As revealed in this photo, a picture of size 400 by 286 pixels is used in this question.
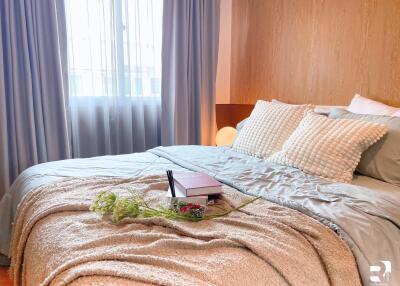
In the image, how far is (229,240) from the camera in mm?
857

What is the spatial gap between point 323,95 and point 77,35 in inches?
79.7

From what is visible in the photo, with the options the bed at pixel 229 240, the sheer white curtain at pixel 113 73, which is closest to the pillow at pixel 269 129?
the bed at pixel 229 240

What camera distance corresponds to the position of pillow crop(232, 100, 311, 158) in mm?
1894

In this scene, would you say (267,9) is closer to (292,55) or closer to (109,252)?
(292,55)

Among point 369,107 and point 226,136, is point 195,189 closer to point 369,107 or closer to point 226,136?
point 369,107

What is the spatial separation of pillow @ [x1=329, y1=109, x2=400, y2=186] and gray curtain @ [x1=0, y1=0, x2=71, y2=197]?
2.20 metres

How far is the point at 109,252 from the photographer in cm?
79

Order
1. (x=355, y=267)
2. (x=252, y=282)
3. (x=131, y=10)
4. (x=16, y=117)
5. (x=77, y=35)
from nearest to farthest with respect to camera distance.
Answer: (x=252, y=282) → (x=355, y=267) → (x=16, y=117) → (x=77, y=35) → (x=131, y=10)

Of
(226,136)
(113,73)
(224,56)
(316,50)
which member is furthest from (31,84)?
(316,50)

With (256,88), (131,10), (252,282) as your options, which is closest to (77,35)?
(131,10)

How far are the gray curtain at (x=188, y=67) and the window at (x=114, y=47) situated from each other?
0.11m

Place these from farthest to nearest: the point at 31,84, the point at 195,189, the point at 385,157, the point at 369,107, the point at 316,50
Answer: the point at 31,84
the point at 316,50
the point at 369,107
the point at 385,157
the point at 195,189

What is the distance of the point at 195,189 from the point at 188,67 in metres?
2.10

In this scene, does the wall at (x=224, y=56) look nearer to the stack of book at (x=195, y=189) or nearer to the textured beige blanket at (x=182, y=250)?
the stack of book at (x=195, y=189)
